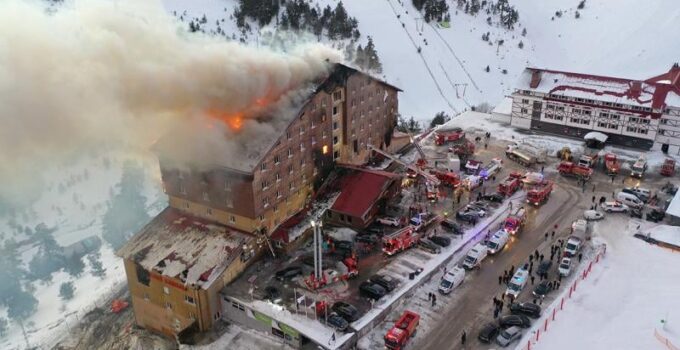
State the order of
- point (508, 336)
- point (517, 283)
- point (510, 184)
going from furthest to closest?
point (510, 184)
point (517, 283)
point (508, 336)

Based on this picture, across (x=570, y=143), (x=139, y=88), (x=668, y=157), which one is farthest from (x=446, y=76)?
(x=139, y=88)

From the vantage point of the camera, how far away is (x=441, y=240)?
162ft

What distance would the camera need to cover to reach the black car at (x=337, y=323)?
39.8m

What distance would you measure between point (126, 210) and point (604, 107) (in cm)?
6784

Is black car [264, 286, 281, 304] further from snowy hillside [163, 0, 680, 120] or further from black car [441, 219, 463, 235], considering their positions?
snowy hillside [163, 0, 680, 120]

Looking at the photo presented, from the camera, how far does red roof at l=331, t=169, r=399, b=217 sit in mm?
52250

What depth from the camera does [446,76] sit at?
11819cm

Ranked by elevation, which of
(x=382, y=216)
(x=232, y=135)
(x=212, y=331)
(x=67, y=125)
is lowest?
(x=212, y=331)

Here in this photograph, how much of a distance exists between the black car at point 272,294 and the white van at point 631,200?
34.9m

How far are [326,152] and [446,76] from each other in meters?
69.2

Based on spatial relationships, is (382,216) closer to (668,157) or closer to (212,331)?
(212,331)

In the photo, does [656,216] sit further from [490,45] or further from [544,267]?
[490,45]

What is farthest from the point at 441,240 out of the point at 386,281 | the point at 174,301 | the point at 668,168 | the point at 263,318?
the point at 668,168

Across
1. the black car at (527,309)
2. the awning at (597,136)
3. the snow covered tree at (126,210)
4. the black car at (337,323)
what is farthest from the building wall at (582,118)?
the snow covered tree at (126,210)
